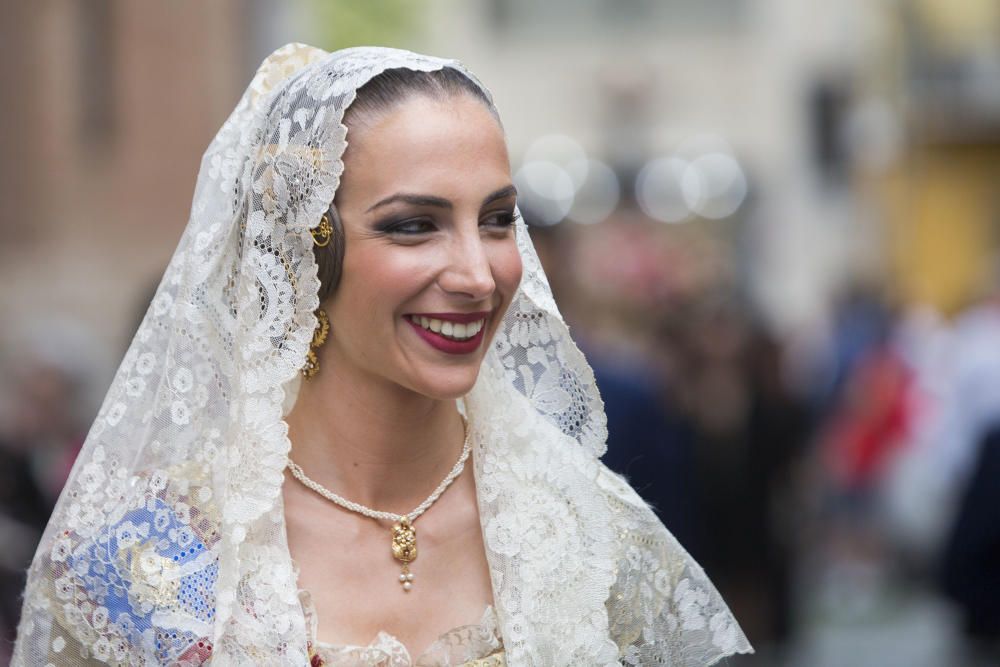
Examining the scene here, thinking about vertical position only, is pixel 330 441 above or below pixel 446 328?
below

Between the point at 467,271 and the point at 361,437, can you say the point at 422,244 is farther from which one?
the point at 361,437

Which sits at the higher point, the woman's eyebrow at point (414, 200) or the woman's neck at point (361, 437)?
the woman's eyebrow at point (414, 200)

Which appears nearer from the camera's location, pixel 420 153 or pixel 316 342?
pixel 420 153

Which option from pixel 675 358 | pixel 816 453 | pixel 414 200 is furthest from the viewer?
pixel 816 453

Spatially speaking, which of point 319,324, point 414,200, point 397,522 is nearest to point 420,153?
point 414,200

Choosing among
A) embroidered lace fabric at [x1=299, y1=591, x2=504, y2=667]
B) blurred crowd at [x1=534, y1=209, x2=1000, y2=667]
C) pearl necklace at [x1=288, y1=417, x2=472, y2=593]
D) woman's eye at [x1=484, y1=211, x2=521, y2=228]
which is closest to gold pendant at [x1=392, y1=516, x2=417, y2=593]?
pearl necklace at [x1=288, y1=417, x2=472, y2=593]

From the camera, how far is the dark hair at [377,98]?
300cm

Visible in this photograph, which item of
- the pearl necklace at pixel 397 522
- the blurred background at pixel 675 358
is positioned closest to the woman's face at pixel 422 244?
the pearl necklace at pixel 397 522

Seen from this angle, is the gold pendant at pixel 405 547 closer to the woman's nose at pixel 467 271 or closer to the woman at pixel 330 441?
the woman at pixel 330 441

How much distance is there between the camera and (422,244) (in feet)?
9.73

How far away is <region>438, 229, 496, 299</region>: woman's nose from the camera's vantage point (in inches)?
116

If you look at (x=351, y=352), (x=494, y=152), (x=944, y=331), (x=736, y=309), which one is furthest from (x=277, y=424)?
(x=944, y=331)

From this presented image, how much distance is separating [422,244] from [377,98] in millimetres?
277

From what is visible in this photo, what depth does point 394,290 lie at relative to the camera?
2.96m
